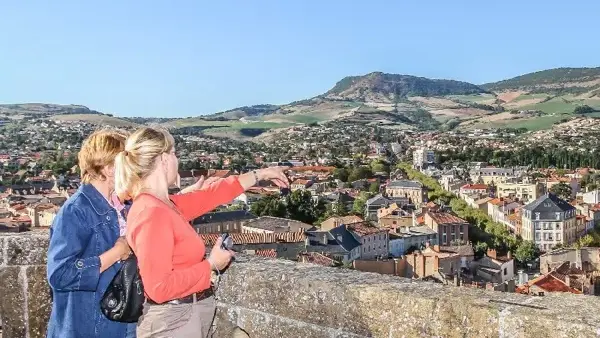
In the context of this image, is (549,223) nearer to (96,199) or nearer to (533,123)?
(96,199)

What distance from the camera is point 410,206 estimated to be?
54125 millimetres

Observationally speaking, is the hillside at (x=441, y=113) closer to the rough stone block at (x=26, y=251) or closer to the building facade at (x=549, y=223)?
the building facade at (x=549, y=223)

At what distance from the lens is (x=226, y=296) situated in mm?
3189

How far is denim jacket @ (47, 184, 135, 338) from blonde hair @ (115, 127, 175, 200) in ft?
0.52

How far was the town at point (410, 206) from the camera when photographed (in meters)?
31.8

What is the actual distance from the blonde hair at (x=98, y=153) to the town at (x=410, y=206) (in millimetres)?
1763

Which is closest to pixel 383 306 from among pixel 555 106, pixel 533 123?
pixel 533 123

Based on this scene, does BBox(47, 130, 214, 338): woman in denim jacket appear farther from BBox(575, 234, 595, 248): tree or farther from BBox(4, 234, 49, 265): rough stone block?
BBox(575, 234, 595, 248): tree

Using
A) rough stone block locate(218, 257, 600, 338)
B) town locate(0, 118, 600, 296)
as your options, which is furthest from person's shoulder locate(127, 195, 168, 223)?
town locate(0, 118, 600, 296)

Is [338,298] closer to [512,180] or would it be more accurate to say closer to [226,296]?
[226,296]

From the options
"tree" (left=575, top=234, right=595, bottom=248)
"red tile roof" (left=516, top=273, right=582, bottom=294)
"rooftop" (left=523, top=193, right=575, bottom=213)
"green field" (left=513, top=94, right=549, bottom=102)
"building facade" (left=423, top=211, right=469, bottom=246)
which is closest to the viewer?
"red tile roof" (left=516, top=273, right=582, bottom=294)

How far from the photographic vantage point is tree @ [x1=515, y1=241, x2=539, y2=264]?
38.1m

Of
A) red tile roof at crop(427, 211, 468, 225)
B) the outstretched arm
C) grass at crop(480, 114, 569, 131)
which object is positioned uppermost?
the outstretched arm

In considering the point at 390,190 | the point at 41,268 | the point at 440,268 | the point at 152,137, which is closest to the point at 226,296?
the point at 41,268
